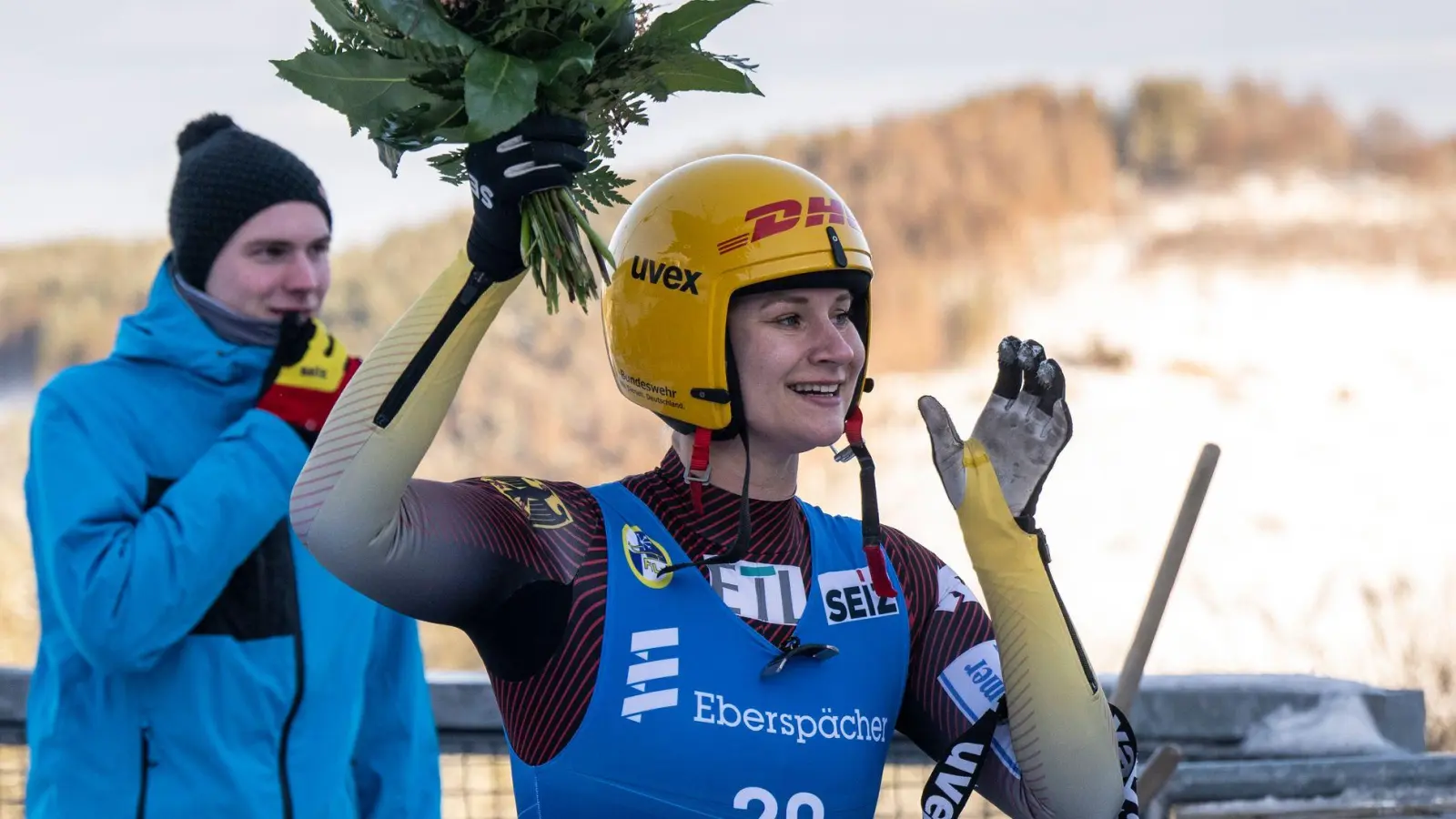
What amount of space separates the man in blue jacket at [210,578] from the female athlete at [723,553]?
0.81 m

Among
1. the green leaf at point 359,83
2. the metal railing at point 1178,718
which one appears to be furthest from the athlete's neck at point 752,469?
the metal railing at point 1178,718

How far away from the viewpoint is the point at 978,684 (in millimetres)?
3145

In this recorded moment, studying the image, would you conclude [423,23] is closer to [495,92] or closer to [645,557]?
[495,92]

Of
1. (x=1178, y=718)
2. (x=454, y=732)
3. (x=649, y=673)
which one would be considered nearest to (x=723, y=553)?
(x=649, y=673)

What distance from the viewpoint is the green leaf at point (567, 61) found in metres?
2.61

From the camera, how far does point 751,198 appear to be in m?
3.24

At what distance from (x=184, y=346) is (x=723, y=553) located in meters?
1.40

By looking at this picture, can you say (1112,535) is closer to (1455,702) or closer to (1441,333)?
(1441,333)

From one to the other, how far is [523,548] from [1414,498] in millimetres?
16973

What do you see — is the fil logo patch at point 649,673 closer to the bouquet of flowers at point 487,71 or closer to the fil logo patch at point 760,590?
the fil logo patch at point 760,590

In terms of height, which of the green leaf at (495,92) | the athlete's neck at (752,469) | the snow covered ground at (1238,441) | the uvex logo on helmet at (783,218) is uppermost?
the green leaf at (495,92)

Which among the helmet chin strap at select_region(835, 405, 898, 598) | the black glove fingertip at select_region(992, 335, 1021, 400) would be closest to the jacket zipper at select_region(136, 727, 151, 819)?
the helmet chin strap at select_region(835, 405, 898, 598)

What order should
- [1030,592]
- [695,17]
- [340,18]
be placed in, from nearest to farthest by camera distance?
[340,18] < [695,17] < [1030,592]

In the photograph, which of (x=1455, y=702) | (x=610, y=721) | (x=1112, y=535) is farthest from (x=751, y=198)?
(x=1112, y=535)
